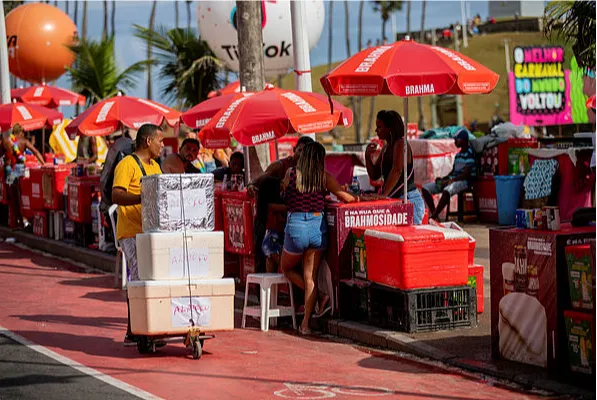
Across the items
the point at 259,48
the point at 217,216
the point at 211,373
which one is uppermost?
the point at 259,48

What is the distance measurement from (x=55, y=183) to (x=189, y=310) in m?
10.9

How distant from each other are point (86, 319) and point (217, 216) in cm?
252

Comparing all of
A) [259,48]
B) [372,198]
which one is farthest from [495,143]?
[372,198]

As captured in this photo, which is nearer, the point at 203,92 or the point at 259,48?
the point at 259,48

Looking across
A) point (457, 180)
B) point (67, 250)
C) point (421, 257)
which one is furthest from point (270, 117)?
point (457, 180)

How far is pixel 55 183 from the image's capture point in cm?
2055

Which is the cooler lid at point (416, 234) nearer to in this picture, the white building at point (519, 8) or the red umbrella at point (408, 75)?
the red umbrella at point (408, 75)

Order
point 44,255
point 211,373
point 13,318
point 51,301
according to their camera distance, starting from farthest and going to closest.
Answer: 1. point 44,255
2. point 51,301
3. point 13,318
4. point 211,373

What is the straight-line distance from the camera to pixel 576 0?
13.0 metres

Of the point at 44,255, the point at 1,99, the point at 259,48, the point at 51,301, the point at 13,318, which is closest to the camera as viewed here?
the point at 13,318

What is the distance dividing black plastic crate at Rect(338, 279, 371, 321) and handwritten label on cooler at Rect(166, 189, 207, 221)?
1.96m

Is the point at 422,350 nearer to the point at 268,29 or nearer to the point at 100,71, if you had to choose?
the point at 268,29

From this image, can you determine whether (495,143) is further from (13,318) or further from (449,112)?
(449,112)

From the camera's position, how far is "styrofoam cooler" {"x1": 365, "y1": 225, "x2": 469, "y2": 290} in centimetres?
1071
